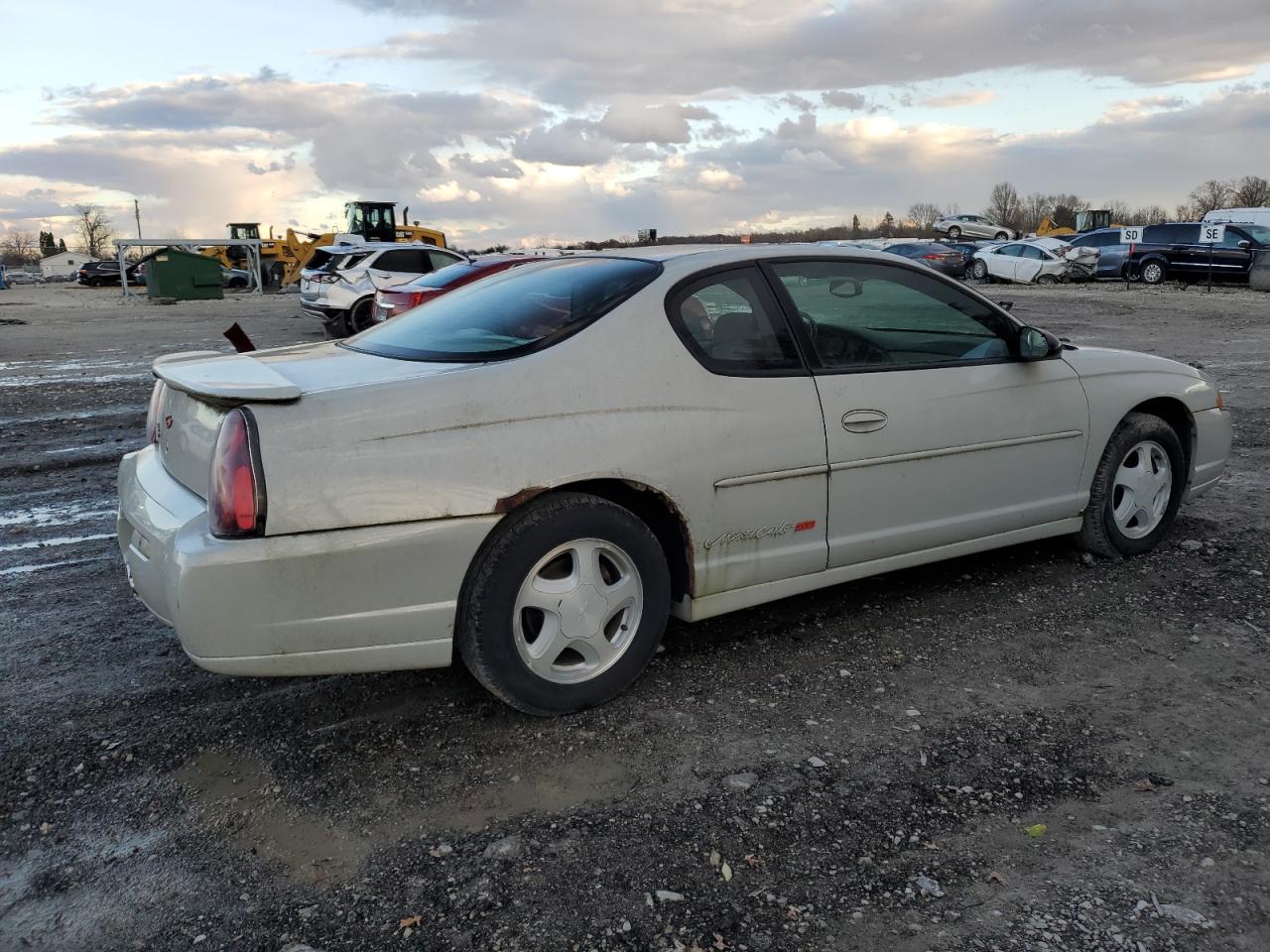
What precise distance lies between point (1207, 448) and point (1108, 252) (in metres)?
30.1

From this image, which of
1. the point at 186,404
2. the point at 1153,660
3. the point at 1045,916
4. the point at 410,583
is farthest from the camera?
the point at 1153,660

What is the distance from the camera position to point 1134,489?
4910 mm

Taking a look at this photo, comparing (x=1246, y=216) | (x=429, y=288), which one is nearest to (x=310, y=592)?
(x=429, y=288)

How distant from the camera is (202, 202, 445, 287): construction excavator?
121ft

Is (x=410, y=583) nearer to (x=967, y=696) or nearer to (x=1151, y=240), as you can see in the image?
(x=967, y=696)

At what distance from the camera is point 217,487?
293cm

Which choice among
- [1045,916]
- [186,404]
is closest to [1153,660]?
[1045,916]

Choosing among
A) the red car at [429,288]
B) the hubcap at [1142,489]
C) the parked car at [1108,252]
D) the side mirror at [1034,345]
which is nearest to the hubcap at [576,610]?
the side mirror at [1034,345]

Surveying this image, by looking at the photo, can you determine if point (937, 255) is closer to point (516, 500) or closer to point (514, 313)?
point (514, 313)

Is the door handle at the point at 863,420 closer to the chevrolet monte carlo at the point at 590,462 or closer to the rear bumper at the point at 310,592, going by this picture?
the chevrolet monte carlo at the point at 590,462

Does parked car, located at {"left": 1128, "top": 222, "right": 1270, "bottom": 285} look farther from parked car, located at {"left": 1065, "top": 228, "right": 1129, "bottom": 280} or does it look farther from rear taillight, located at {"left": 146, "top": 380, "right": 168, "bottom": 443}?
rear taillight, located at {"left": 146, "top": 380, "right": 168, "bottom": 443}

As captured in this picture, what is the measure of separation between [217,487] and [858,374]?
90.2 inches

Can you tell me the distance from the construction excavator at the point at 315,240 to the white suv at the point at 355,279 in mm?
17429

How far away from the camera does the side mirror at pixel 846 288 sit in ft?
13.5
